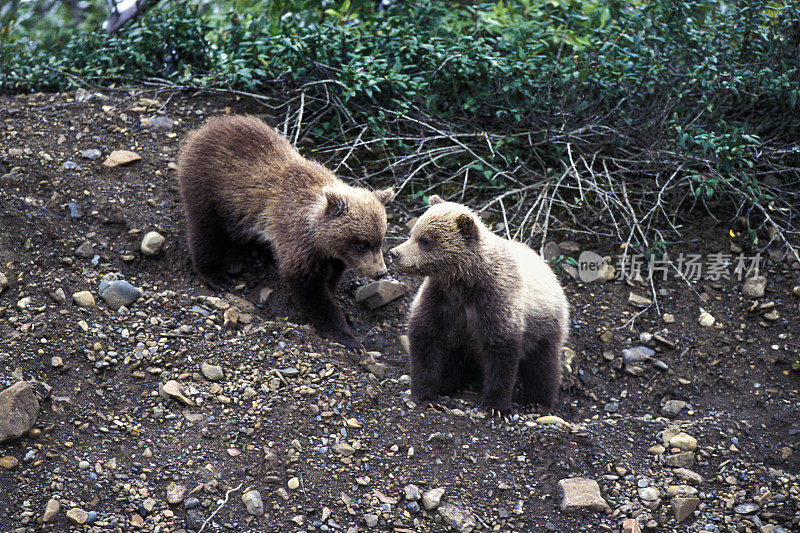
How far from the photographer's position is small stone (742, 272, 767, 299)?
21.0ft

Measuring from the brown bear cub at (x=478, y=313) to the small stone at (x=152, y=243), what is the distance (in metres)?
2.26

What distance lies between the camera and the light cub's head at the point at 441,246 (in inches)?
194

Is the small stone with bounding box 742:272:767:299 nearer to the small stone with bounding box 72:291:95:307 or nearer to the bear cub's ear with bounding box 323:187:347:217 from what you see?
the bear cub's ear with bounding box 323:187:347:217

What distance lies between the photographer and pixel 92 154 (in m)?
A: 6.72

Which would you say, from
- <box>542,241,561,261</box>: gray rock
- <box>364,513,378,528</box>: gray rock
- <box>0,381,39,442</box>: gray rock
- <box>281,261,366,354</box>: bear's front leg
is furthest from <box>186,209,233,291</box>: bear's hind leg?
<box>542,241,561,261</box>: gray rock

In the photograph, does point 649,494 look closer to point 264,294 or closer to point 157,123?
point 264,294

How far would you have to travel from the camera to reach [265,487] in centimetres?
413

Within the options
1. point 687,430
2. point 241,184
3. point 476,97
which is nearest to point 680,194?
point 476,97

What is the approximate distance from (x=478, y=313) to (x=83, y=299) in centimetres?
267

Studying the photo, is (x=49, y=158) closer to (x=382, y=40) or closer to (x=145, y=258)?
(x=145, y=258)

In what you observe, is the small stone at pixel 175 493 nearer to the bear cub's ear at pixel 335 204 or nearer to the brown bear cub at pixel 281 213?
the brown bear cub at pixel 281 213

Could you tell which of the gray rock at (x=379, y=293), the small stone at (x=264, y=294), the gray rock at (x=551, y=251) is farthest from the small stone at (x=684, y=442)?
the small stone at (x=264, y=294)

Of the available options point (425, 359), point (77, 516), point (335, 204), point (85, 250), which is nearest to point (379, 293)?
point (335, 204)

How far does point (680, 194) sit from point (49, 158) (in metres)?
5.54
